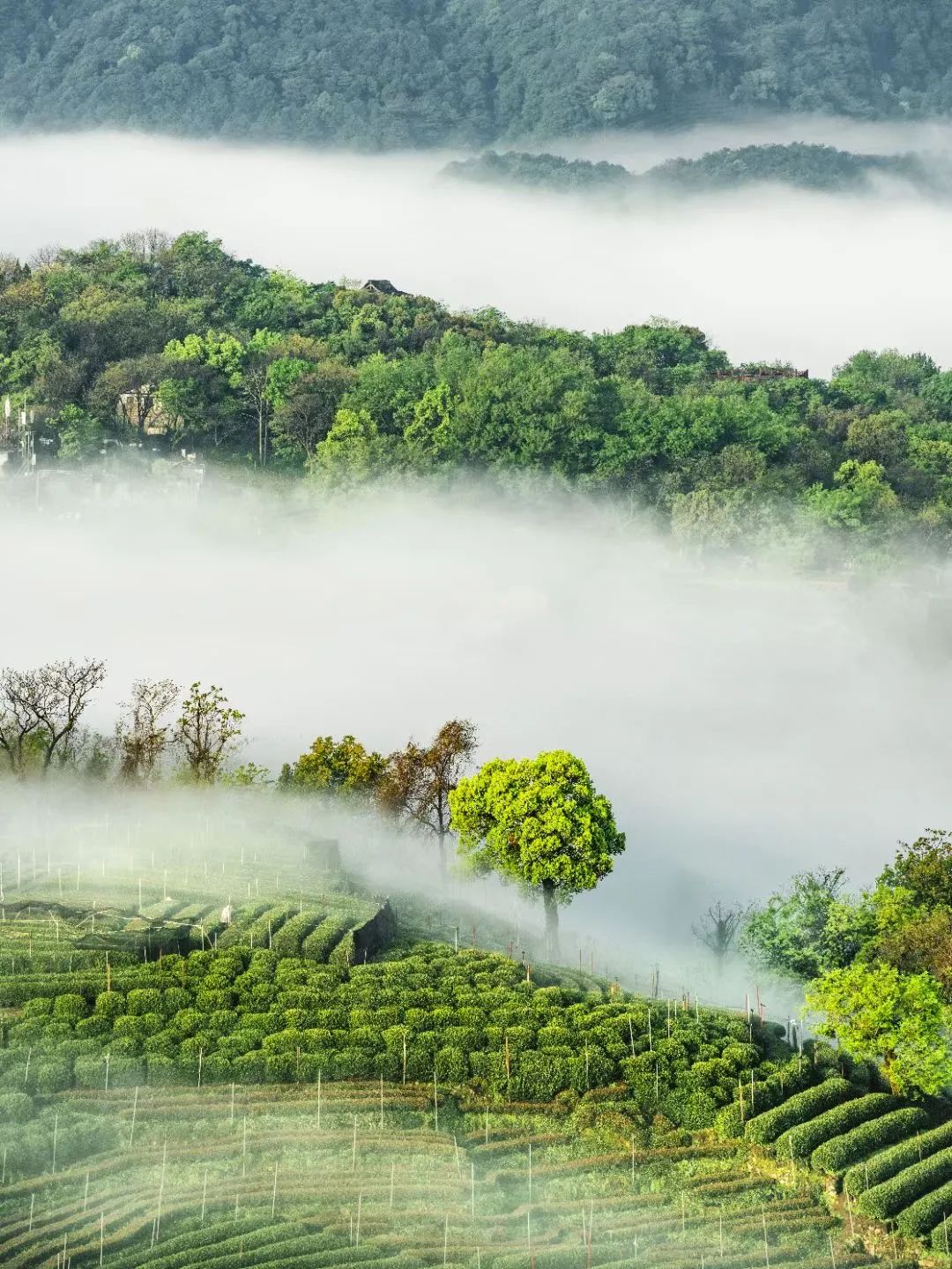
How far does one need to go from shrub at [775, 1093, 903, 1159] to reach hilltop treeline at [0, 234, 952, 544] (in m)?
84.9

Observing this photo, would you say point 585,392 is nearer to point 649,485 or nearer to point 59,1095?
point 649,485

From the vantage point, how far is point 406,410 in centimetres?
14562

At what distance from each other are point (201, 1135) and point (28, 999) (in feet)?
27.6

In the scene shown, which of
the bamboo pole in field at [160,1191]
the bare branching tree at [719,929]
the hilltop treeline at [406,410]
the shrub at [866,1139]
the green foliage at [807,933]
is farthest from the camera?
the hilltop treeline at [406,410]

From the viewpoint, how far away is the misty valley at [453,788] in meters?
51.4

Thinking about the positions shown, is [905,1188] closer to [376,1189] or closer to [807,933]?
[376,1189]

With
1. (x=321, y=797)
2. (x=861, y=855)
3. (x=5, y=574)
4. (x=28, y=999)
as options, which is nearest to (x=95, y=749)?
(x=321, y=797)

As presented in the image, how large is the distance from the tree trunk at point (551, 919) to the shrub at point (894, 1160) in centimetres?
1872

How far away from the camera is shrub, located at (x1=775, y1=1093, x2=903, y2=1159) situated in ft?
175

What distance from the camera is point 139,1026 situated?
56594 millimetres

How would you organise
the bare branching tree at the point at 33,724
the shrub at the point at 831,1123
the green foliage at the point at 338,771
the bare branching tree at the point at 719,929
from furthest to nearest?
the green foliage at the point at 338,771, the bare branching tree at the point at 33,724, the bare branching tree at the point at 719,929, the shrub at the point at 831,1123

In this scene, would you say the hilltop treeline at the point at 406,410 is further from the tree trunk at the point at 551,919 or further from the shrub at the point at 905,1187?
the shrub at the point at 905,1187

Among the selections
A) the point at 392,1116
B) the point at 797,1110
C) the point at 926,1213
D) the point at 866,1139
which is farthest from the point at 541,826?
the point at 926,1213

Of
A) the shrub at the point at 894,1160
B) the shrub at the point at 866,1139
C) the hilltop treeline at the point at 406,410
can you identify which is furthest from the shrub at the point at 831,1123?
the hilltop treeline at the point at 406,410
